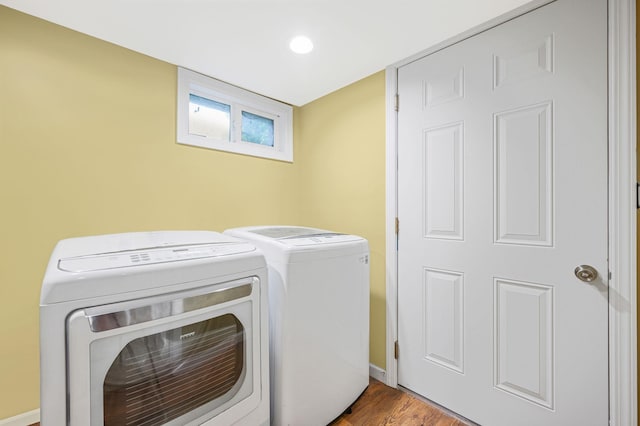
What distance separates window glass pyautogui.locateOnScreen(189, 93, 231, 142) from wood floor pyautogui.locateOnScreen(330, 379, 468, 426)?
6.71 feet

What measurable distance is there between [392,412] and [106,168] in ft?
7.24

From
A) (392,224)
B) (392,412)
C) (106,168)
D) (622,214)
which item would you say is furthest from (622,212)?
(106,168)

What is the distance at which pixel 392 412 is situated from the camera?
5.16ft

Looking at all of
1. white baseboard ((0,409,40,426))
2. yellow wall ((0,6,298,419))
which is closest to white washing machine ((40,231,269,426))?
yellow wall ((0,6,298,419))

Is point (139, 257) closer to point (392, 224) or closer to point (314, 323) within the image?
point (314, 323)

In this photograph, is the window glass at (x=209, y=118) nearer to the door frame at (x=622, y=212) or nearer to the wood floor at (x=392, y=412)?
the wood floor at (x=392, y=412)

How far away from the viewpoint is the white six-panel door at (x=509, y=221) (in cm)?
116

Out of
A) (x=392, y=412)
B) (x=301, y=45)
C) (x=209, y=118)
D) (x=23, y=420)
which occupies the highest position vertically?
(x=301, y=45)

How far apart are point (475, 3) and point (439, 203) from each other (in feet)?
3.26

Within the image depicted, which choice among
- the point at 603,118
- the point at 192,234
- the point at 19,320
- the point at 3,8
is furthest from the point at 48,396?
the point at 603,118

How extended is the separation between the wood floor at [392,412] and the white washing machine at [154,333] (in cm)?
64

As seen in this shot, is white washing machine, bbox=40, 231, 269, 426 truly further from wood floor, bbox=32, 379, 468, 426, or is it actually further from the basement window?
the basement window

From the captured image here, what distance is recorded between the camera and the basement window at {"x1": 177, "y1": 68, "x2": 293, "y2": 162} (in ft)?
6.21

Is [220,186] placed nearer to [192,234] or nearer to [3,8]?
[192,234]
